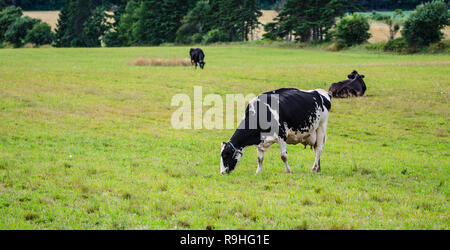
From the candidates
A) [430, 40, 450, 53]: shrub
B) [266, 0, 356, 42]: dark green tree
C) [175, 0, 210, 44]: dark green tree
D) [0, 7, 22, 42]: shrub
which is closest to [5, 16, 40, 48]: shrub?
[0, 7, 22, 42]: shrub

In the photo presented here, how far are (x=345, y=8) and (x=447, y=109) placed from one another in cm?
6218

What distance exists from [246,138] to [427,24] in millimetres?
53273

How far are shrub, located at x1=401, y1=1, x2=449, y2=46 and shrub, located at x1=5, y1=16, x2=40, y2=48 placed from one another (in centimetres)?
7952

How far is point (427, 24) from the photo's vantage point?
2186 inches

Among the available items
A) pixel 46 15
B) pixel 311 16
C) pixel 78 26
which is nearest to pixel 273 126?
pixel 311 16

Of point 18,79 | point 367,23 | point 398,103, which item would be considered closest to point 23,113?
point 18,79

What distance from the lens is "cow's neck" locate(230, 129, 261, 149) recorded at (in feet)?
34.4

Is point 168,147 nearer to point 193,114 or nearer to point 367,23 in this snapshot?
point 193,114

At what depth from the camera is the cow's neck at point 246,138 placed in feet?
34.4

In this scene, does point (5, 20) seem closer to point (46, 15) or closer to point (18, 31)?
point (18, 31)

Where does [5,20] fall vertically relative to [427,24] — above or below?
above

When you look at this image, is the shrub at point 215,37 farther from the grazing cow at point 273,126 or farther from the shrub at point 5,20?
the grazing cow at point 273,126

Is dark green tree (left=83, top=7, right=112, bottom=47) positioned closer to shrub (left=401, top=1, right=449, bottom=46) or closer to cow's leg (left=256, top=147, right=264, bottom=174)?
shrub (left=401, top=1, right=449, bottom=46)

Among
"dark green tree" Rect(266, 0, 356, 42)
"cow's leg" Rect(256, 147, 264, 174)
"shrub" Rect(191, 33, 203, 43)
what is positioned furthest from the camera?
"shrub" Rect(191, 33, 203, 43)
